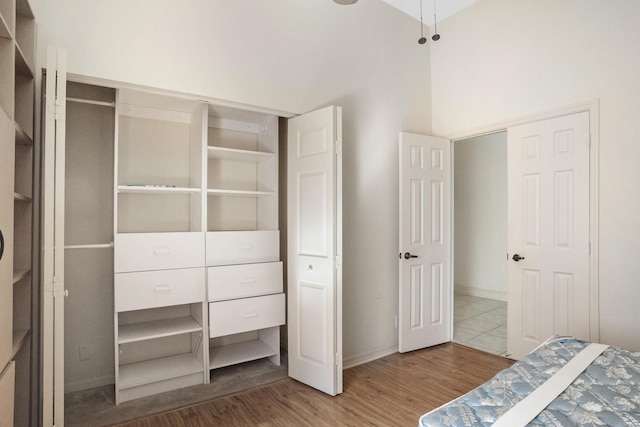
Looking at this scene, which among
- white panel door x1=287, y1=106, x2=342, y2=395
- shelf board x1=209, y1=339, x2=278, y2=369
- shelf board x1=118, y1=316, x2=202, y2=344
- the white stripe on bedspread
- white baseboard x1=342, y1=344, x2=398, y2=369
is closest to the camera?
the white stripe on bedspread

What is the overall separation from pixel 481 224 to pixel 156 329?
16.3 ft

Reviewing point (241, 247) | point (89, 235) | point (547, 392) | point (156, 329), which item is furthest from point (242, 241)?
point (547, 392)

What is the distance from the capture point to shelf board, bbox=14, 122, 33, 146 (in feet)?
5.75

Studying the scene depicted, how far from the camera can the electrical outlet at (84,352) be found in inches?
105

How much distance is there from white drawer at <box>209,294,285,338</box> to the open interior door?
111 centimetres

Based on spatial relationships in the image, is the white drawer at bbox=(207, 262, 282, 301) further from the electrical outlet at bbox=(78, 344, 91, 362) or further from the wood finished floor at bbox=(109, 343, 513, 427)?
the electrical outlet at bbox=(78, 344, 91, 362)

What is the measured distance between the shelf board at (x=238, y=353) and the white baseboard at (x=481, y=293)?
395 centimetres

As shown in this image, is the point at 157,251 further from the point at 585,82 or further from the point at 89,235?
the point at 585,82

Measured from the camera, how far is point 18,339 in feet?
5.72

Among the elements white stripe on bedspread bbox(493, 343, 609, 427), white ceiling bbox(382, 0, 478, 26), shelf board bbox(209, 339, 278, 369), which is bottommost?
shelf board bbox(209, 339, 278, 369)

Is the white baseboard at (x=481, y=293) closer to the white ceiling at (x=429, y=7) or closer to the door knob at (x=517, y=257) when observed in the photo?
the door knob at (x=517, y=257)

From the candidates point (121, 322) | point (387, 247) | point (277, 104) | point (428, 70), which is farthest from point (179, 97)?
point (428, 70)

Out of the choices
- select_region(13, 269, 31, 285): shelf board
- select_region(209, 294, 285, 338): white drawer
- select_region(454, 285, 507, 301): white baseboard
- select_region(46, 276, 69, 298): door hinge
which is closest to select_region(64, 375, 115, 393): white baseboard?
select_region(209, 294, 285, 338): white drawer

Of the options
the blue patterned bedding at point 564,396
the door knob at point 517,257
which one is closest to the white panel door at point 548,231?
the door knob at point 517,257
